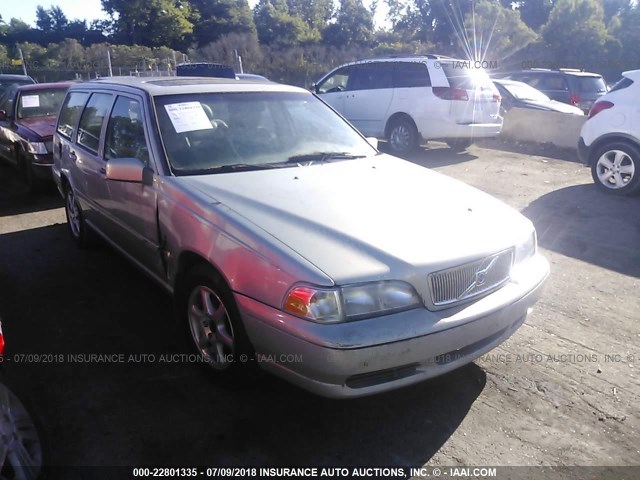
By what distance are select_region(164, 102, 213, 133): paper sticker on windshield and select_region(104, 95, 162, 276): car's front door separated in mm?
216

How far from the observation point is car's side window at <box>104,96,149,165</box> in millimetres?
3779

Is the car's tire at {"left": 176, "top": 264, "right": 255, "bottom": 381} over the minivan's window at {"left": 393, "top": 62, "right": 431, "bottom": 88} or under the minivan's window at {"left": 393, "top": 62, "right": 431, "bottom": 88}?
under

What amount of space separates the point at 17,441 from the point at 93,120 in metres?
3.14

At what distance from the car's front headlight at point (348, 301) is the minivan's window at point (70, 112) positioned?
3.59 m

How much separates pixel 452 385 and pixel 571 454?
0.73 m

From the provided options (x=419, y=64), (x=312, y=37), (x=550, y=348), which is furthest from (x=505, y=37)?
(x=550, y=348)

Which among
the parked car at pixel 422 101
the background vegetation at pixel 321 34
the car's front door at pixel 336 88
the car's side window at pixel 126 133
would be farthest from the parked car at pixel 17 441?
the background vegetation at pixel 321 34

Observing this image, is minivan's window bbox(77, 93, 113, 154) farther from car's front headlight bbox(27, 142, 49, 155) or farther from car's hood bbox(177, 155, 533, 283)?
car's front headlight bbox(27, 142, 49, 155)

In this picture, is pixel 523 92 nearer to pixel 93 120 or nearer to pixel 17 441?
pixel 93 120

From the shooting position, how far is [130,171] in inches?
137

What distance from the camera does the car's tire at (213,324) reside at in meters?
2.84

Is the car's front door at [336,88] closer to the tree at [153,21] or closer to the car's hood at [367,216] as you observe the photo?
the car's hood at [367,216]

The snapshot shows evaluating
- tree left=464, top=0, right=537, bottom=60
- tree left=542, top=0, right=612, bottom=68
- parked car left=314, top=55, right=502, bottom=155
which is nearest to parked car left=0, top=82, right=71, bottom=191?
parked car left=314, top=55, right=502, bottom=155

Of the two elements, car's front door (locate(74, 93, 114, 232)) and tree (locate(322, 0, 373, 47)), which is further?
tree (locate(322, 0, 373, 47))
